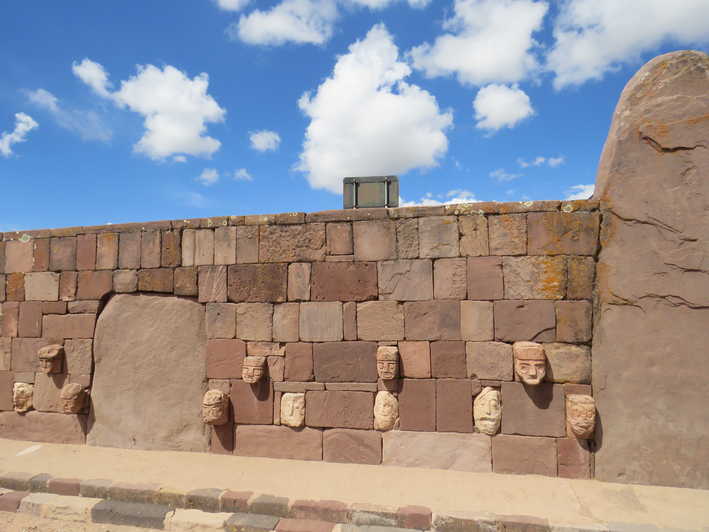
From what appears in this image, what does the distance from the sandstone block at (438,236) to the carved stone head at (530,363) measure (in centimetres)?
135

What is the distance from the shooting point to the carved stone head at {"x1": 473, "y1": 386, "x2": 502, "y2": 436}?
196 inches

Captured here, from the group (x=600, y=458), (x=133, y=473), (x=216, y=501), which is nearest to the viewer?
(x=216, y=501)

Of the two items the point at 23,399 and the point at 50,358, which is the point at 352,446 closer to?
the point at 50,358

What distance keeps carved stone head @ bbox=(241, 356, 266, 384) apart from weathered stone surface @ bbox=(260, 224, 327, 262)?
4.34 ft

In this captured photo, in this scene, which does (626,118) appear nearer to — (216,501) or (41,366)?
(216,501)

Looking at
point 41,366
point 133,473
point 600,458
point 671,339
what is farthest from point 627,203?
point 41,366

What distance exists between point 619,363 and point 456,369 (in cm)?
179

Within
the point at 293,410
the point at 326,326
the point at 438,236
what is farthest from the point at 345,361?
the point at 438,236

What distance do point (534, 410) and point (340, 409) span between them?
2.32 meters

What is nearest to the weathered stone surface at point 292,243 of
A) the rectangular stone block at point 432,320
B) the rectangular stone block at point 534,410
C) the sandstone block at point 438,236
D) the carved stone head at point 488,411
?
the sandstone block at point 438,236

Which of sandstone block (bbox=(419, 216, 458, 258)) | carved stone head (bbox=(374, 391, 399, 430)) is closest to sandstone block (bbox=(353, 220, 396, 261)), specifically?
sandstone block (bbox=(419, 216, 458, 258))

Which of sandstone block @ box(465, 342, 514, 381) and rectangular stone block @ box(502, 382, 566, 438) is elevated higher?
sandstone block @ box(465, 342, 514, 381)

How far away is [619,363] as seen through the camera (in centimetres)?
478

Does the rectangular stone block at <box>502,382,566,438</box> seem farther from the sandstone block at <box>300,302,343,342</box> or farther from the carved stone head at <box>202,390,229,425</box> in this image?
the carved stone head at <box>202,390,229,425</box>
